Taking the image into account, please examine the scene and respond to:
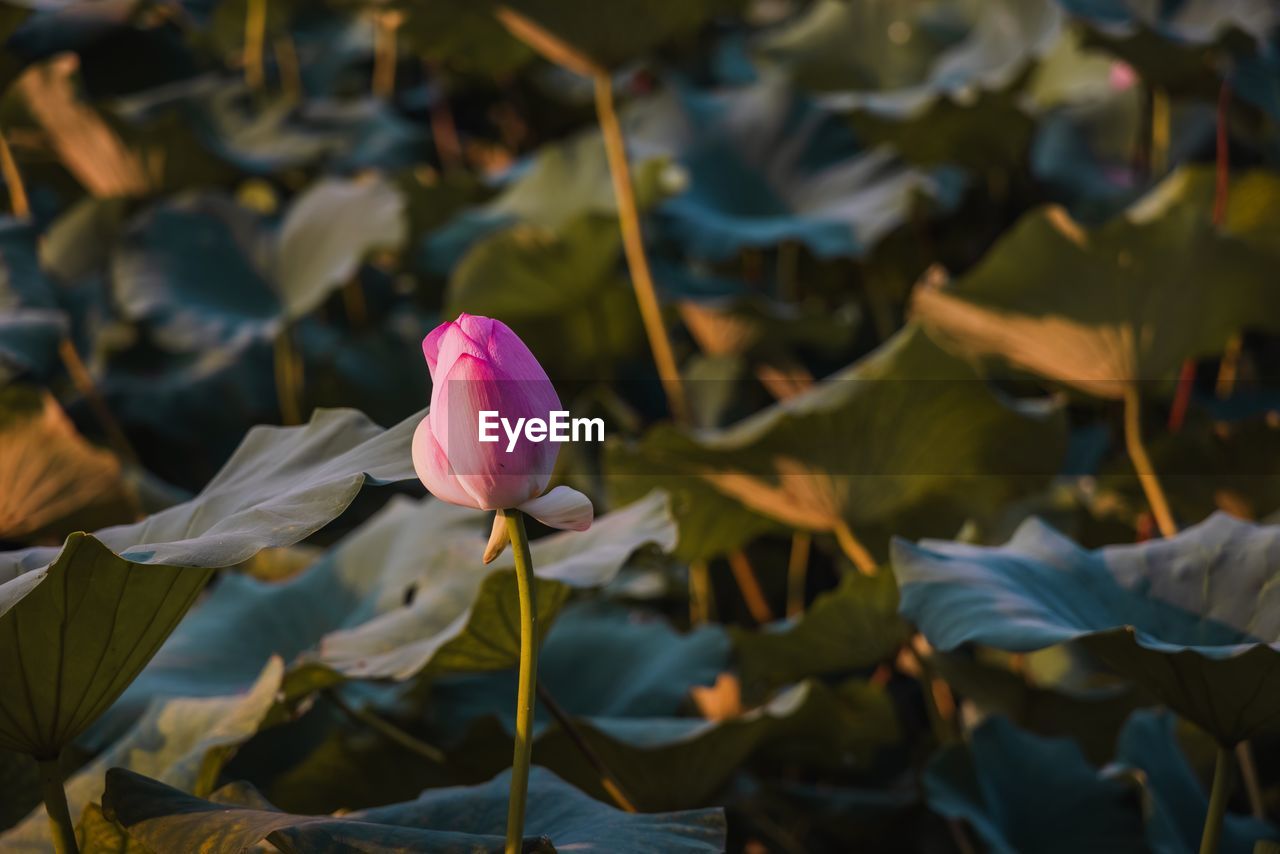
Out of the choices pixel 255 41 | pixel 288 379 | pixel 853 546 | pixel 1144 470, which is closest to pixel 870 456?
pixel 853 546

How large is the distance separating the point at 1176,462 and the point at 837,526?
385 mm

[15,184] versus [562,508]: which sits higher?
[562,508]

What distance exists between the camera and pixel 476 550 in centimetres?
107

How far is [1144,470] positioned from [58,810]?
3.14 ft

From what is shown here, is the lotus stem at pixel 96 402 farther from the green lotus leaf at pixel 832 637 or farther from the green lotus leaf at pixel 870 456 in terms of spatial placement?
the green lotus leaf at pixel 832 637

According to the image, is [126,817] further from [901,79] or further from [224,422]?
[901,79]

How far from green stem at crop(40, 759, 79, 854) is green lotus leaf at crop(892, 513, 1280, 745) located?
1.56ft

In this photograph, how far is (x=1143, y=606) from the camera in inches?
33.7

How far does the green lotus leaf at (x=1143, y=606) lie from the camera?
0.73 metres

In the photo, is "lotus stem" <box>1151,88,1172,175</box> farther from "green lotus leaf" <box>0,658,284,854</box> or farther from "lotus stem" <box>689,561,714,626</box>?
"green lotus leaf" <box>0,658,284,854</box>

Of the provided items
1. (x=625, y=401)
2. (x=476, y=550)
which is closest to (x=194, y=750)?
(x=476, y=550)

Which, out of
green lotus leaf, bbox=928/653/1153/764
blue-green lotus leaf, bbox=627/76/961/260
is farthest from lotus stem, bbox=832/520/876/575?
blue-green lotus leaf, bbox=627/76/961/260

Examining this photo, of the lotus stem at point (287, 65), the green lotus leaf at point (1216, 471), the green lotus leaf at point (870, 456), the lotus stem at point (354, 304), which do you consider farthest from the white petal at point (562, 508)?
the lotus stem at point (287, 65)

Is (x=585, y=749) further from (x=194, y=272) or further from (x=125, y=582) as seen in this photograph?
(x=194, y=272)
